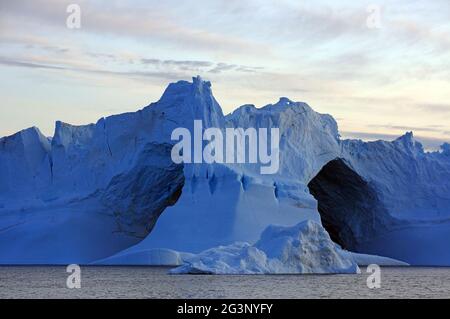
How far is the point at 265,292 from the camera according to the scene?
23062 mm

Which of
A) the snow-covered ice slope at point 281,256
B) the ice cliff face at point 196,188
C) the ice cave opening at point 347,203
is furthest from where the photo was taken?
the ice cave opening at point 347,203

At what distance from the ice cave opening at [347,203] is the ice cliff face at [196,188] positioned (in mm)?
61

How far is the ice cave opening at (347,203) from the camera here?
40.7 metres

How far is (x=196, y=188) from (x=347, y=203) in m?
9.29

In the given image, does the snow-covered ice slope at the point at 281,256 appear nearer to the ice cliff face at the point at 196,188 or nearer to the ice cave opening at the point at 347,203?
the ice cliff face at the point at 196,188

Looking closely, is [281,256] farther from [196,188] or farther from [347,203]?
[347,203]

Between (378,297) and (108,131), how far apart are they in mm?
19913

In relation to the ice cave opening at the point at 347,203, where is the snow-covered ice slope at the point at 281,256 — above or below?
below

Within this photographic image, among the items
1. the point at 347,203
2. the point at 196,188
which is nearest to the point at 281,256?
the point at 196,188

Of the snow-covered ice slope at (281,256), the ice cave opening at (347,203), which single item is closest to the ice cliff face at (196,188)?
the ice cave opening at (347,203)

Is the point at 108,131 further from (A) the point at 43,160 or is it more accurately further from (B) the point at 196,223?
(B) the point at 196,223

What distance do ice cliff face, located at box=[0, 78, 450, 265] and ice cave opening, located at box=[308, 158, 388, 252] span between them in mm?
61
